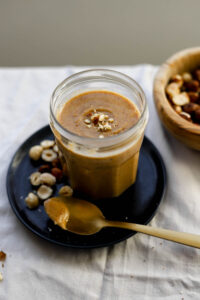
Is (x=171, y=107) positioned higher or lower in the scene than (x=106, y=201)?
higher

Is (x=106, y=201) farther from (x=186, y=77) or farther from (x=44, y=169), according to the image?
(x=186, y=77)

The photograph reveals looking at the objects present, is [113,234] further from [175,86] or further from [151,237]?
[175,86]

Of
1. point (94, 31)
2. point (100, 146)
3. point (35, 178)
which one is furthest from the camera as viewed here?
point (94, 31)

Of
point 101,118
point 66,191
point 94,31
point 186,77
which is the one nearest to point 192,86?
point 186,77

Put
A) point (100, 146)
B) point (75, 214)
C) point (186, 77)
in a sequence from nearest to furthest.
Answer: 1. point (100, 146)
2. point (75, 214)
3. point (186, 77)

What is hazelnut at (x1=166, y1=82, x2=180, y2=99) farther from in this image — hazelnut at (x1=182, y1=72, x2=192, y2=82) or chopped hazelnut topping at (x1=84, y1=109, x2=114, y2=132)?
chopped hazelnut topping at (x1=84, y1=109, x2=114, y2=132)

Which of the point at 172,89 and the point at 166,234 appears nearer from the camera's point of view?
the point at 166,234

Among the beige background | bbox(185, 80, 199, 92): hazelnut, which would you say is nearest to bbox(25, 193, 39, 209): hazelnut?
bbox(185, 80, 199, 92): hazelnut

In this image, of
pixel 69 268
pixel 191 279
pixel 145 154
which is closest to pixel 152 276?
pixel 191 279
